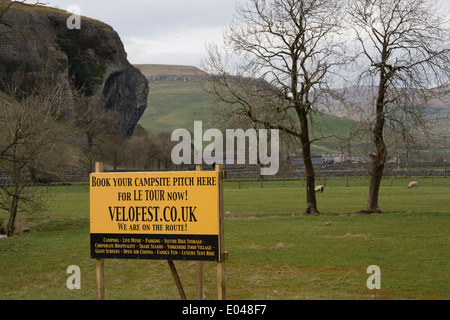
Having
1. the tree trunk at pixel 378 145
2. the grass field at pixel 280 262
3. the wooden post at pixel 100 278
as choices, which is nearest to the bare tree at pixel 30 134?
the grass field at pixel 280 262

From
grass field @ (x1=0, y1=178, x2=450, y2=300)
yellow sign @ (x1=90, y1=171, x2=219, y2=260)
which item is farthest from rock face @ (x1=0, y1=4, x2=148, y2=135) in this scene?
yellow sign @ (x1=90, y1=171, x2=219, y2=260)

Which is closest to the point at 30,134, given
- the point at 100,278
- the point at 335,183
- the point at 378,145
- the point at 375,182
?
the point at 100,278

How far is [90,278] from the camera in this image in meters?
16.7

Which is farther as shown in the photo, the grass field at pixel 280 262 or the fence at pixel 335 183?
the fence at pixel 335 183

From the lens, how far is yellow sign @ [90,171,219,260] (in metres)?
10.6

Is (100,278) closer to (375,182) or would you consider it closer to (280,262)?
(280,262)

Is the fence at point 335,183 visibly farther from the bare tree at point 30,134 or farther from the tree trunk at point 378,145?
the bare tree at point 30,134

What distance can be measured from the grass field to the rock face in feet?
329

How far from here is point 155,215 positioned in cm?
1100

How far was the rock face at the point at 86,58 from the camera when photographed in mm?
126375

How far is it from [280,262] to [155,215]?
805 cm

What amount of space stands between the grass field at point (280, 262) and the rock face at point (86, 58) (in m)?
100
